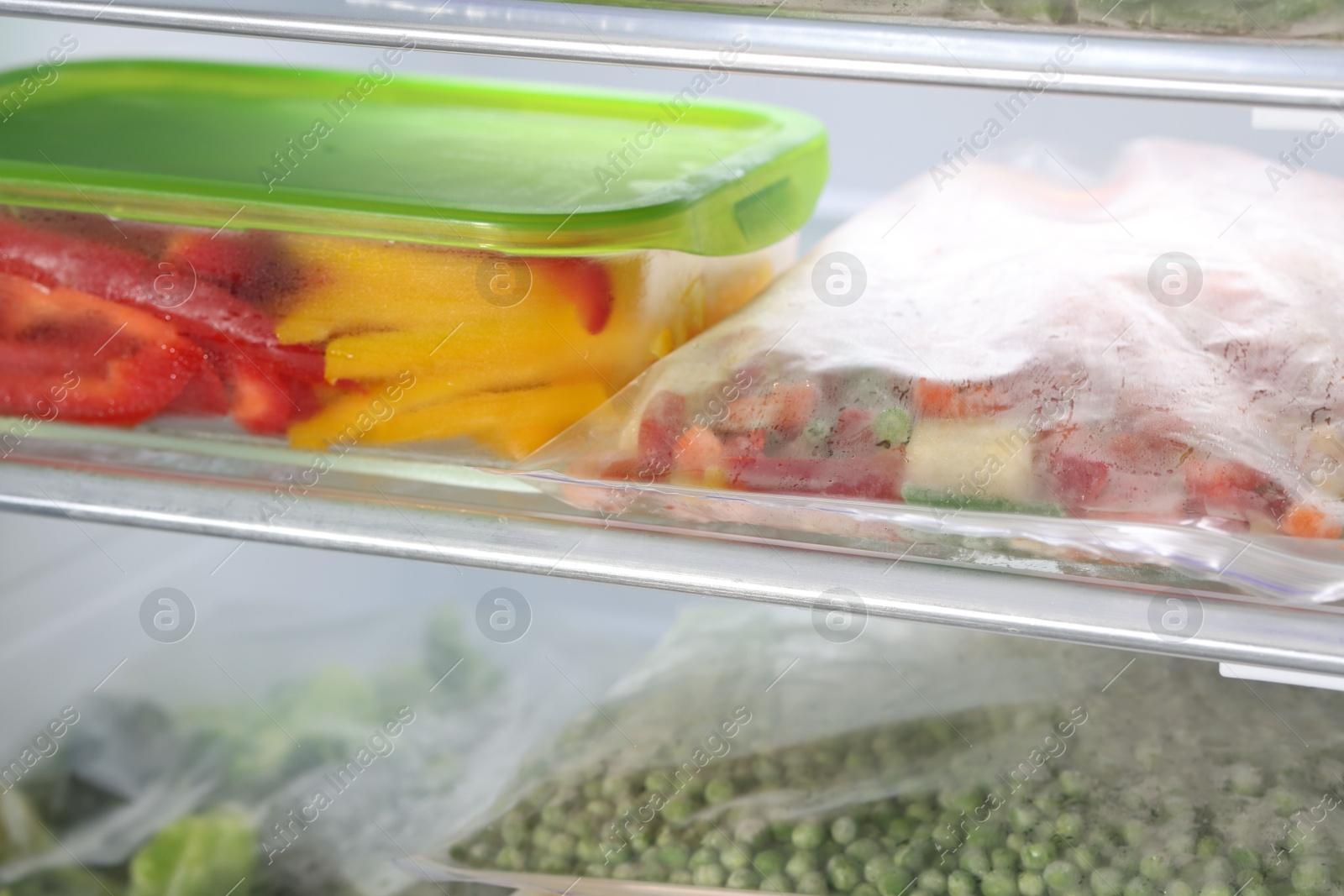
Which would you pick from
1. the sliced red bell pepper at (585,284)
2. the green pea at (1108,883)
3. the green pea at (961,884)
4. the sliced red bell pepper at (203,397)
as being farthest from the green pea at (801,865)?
the sliced red bell pepper at (203,397)

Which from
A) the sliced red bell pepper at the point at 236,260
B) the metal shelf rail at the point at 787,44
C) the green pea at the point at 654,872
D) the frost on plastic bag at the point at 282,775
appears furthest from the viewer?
the frost on plastic bag at the point at 282,775

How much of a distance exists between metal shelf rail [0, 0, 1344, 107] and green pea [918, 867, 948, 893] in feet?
1.89

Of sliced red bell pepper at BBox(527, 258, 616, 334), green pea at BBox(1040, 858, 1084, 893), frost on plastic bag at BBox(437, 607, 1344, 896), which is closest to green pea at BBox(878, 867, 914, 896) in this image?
frost on plastic bag at BBox(437, 607, 1344, 896)

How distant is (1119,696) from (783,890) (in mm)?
325

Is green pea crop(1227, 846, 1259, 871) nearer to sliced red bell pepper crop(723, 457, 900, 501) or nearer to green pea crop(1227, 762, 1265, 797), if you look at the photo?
green pea crop(1227, 762, 1265, 797)

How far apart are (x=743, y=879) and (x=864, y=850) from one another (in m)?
0.10

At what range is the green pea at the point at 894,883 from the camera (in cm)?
82

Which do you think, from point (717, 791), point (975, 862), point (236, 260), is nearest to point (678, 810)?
point (717, 791)

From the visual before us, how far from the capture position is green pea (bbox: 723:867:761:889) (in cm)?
85

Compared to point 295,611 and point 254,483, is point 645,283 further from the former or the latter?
point 295,611

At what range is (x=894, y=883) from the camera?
2.70 feet

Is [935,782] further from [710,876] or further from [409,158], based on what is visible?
[409,158]

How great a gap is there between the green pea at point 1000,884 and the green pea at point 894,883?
59 millimetres

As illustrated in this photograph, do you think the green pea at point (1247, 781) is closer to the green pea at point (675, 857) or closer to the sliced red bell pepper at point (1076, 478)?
the sliced red bell pepper at point (1076, 478)
